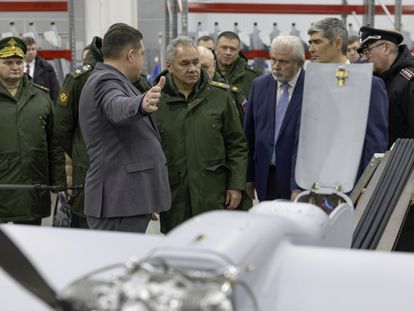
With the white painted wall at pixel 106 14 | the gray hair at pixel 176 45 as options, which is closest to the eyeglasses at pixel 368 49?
the gray hair at pixel 176 45

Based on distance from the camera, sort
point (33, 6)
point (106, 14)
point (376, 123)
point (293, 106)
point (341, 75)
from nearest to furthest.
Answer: point (341, 75) < point (376, 123) < point (293, 106) < point (106, 14) < point (33, 6)

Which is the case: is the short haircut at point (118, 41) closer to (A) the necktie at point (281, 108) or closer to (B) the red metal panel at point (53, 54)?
(A) the necktie at point (281, 108)

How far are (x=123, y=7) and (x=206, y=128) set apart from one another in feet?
9.41

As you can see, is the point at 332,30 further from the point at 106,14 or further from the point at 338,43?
the point at 106,14

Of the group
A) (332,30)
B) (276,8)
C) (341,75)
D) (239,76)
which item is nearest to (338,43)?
(332,30)

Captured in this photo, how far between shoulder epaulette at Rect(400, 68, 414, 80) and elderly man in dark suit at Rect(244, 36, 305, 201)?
0.75 m

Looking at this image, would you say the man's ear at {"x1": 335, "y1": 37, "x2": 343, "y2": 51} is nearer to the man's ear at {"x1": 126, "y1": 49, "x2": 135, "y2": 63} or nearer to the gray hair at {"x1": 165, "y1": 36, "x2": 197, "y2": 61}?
the gray hair at {"x1": 165, "y1": 36, "x2": 197, "y2": 61}

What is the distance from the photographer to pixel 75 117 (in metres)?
4.46

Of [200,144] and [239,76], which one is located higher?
[239,76]

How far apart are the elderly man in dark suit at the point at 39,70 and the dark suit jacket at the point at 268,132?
3818mm

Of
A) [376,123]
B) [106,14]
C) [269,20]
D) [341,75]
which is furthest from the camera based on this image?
[269,20]

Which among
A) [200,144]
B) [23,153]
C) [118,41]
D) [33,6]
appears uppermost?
[33,6]

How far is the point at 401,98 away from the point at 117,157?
6.35 feet

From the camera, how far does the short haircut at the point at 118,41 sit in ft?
11.7
